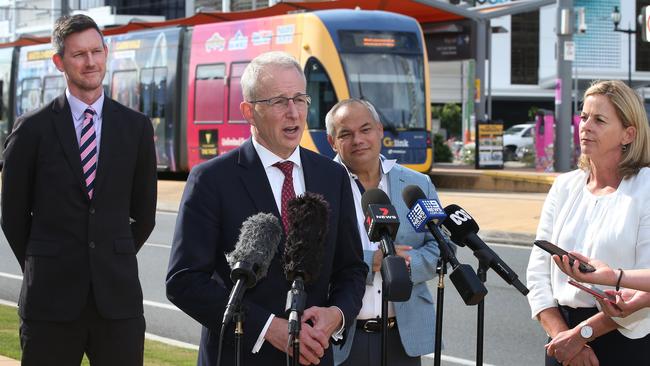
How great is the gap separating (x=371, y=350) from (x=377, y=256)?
0.41 m

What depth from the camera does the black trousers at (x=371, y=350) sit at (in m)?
4.89

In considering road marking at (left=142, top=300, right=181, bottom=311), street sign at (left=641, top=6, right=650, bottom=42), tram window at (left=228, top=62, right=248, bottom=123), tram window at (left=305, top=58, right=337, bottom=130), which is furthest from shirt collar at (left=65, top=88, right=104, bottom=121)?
tram window at (left=228, top=62, right=248, bottom=123)

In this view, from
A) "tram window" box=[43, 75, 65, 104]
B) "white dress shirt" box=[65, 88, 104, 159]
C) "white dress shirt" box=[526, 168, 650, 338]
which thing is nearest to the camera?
"white dress shirt" box=[526, 168, 650, 338]

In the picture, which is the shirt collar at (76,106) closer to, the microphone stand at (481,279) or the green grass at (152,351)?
the microphone stand at (481,279)

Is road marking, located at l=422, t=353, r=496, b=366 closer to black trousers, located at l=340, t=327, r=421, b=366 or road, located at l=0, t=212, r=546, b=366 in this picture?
road, located at l=0, t=212, r=546, b=366

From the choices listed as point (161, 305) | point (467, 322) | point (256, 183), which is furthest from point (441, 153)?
point (256, 183)

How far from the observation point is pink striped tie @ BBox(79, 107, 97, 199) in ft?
15.3

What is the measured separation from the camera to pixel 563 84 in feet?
88.0

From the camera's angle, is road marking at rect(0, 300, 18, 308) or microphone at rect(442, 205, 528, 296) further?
road marking at rect(0, 300, 18, 308)

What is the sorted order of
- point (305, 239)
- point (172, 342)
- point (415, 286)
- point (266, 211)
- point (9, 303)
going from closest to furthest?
point (305, 239) → point (266, 211) → point (415, 286) → point (172, 342) → point (9, 303)

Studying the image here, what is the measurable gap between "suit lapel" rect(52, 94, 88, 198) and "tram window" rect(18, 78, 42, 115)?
26.5m

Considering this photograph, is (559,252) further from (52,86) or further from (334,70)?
(52,86)

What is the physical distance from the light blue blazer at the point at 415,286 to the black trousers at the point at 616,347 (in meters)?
0.70

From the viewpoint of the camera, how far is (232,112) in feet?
81.2
